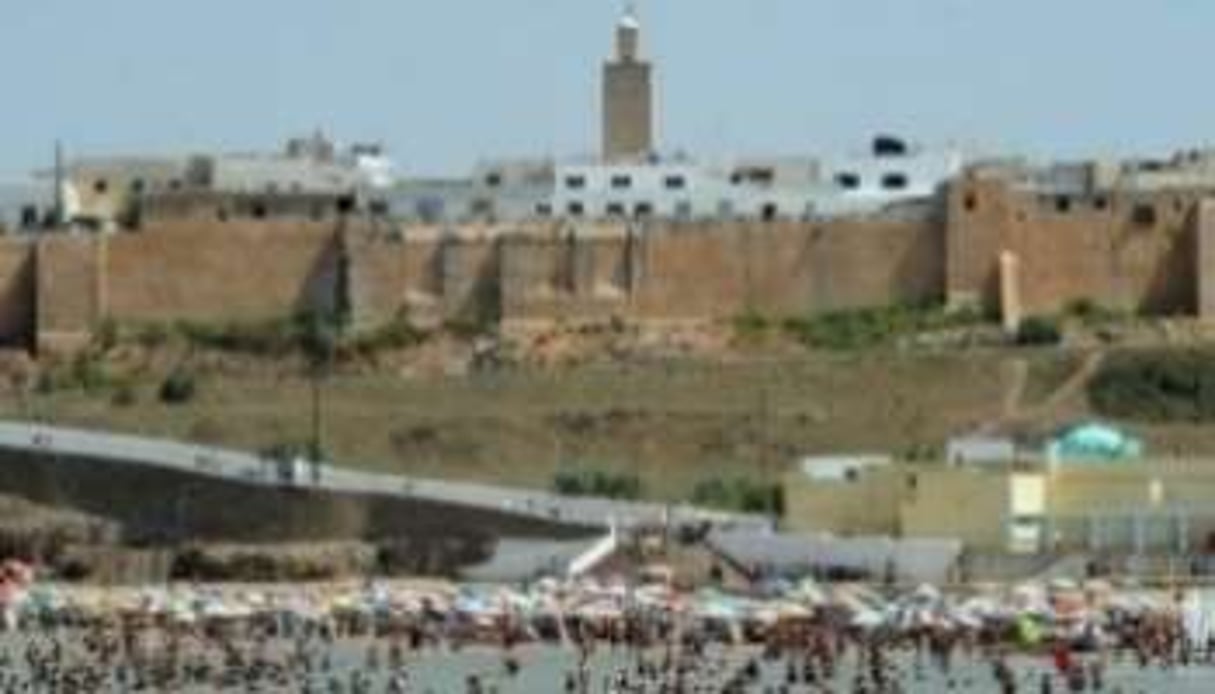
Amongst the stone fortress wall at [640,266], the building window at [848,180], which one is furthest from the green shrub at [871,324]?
the building window at [848,180]

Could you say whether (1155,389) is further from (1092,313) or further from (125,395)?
(125,395)

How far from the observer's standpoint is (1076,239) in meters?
93.5

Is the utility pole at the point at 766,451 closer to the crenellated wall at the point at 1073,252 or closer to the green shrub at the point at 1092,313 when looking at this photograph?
the crenellated wall at the point at 1073,252

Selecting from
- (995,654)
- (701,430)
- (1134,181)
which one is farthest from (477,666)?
(1134,181)

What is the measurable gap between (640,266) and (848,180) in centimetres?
957

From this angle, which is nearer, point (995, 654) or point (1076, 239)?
point (995, 654)

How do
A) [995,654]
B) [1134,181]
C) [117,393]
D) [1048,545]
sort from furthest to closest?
[1134,181]
[117,393]
[1048,545]
[995,654]

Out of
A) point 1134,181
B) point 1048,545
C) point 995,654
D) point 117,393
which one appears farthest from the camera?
point 1134,181

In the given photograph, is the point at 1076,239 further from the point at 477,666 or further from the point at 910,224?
the point at 477,666

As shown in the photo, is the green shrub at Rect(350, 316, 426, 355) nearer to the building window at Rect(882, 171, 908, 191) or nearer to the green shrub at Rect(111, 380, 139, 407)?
the green shrub at Rect(111, 380, 139, 407)

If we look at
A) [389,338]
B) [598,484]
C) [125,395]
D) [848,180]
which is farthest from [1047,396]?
[848,180]

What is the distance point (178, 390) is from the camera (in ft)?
299

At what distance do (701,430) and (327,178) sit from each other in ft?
67.4

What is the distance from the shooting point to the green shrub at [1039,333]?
90.9 m
